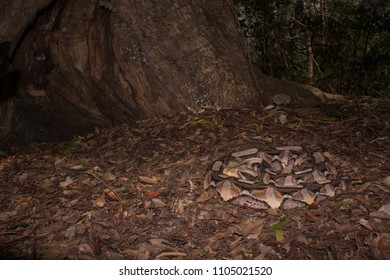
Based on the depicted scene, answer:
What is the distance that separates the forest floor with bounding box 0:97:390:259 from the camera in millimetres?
3062

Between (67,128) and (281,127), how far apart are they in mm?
3781

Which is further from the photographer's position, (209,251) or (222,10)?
(222,10)

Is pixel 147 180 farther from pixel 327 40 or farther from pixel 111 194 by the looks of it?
pixel 327 40

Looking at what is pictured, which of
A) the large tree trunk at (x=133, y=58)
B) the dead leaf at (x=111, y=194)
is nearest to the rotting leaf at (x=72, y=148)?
the large tree trunk at (x=133, y=58)

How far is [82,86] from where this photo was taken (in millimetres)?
5938

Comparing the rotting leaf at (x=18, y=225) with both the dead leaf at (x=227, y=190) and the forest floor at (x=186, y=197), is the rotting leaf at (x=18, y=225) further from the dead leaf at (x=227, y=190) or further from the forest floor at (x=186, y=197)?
the dead leaf at (x=227, y=190)

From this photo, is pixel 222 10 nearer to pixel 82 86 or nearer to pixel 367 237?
pixel 82 86

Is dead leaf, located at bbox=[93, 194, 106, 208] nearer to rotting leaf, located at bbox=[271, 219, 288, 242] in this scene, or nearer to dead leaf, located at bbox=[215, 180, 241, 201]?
dead leaf, located at bbox=[215, 180, 241, 201]

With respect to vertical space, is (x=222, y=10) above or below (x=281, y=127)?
above

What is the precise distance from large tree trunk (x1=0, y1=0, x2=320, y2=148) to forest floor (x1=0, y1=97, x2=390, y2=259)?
356 mm

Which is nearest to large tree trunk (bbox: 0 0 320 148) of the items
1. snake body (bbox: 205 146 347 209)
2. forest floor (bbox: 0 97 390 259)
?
forest floor (bbox: 0 97 390 259)

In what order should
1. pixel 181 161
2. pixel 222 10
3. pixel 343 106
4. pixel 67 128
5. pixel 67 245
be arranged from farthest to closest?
1. pixel 67 128
2. pixel 222 10
3. pixel 343 106
4. pixel 181 161
5. pixel 67 245

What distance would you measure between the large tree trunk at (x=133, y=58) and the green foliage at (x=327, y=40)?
3056 mm

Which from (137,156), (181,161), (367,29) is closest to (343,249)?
(181,161)
